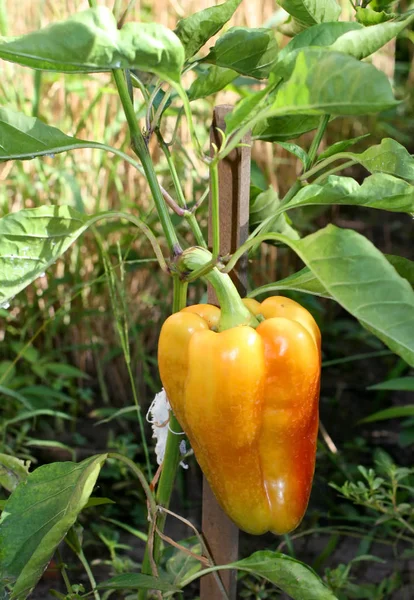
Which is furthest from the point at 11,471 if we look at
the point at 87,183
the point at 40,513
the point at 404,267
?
the point at 87,183

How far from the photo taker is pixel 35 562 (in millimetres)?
774

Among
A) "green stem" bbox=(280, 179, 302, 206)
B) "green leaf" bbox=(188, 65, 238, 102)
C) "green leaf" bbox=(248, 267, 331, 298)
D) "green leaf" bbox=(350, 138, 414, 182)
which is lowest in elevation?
"green leaf" bbox=(248, 267, 331, 298)

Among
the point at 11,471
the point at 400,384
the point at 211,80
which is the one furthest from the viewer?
the point at 400,384

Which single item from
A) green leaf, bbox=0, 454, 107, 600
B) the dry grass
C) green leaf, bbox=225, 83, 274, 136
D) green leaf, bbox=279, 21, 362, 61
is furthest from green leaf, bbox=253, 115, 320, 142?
the dry grass

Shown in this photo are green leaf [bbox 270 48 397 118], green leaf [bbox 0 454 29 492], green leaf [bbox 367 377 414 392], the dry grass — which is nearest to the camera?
green leaf [bbox 270 48 397 118]

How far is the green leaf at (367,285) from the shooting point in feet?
2.11

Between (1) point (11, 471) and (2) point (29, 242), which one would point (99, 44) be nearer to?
(2) point (29, 242)

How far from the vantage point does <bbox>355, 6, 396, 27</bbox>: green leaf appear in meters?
0.81

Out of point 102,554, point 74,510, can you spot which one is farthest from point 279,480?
point 102,554

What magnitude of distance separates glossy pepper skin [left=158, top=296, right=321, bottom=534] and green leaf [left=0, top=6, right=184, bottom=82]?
26 centimetres

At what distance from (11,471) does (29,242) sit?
0.33 meters

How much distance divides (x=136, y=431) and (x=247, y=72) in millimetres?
1197

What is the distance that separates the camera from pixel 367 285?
0.66 meters

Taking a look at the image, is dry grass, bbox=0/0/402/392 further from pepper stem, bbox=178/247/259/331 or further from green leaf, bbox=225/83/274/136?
green leaf, bbox=225/83/274/136
